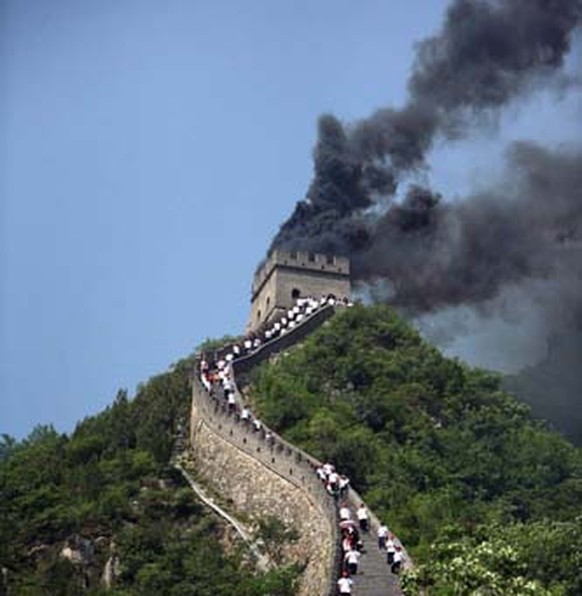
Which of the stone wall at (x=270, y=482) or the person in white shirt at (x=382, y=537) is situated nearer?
the person in white shirt at (x=382, y=537)

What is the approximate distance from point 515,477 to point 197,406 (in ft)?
45.5

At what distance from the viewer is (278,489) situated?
47000mm

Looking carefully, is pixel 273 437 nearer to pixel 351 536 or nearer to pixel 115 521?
pixel 115 521

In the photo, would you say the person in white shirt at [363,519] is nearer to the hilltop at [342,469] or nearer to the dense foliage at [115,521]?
the hilltop at [342,469]


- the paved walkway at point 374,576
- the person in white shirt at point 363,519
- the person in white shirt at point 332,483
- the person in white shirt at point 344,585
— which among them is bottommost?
the person in white shirt at point 344,585

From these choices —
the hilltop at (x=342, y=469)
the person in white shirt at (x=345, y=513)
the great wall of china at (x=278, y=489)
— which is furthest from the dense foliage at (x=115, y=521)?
the person in white shirt at (x=345, y=513)

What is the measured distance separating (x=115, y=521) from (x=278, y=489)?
6040mm

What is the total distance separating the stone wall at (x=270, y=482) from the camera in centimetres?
4009

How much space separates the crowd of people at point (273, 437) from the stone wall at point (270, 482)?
299 millimetres

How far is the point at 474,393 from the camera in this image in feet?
204

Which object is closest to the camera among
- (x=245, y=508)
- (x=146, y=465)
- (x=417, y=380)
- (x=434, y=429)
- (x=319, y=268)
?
(x=245, y=508)

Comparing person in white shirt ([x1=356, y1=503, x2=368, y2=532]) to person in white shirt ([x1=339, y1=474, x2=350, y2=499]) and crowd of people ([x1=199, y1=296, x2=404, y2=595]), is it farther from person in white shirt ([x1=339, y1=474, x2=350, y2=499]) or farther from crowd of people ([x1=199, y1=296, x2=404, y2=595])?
person in white shirt ([x1=339, y1=474, x2=350, y2=499])

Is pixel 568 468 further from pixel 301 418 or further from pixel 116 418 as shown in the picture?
pixel 116 418

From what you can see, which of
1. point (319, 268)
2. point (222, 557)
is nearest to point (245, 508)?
point (222, 557)
